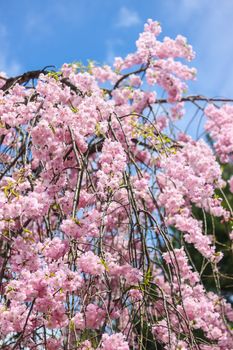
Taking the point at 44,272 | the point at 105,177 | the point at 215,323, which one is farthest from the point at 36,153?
the point at 215,323

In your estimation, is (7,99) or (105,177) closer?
(105,177)

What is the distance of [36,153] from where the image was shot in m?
2.34

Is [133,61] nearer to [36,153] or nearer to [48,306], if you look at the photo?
[36,153]

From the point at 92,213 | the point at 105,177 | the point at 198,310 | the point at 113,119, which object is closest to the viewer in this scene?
the point at 92,213

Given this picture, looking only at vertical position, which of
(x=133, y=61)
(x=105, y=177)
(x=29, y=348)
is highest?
(x=133, y=61)

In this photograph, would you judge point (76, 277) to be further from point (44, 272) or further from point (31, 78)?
point (31, 78)

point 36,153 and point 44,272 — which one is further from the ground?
point 36,153

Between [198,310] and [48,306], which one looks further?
[198,310]

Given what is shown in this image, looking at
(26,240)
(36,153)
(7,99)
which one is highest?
(7,99)

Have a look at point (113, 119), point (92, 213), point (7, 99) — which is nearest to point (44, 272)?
point (92, 213)

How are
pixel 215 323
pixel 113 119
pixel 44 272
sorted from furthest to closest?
pixel 215 323 < pixel 113 119 < pixel 44 272

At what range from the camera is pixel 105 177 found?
226 centimetres

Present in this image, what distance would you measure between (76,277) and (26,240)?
24 cm

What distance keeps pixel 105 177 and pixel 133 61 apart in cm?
250
